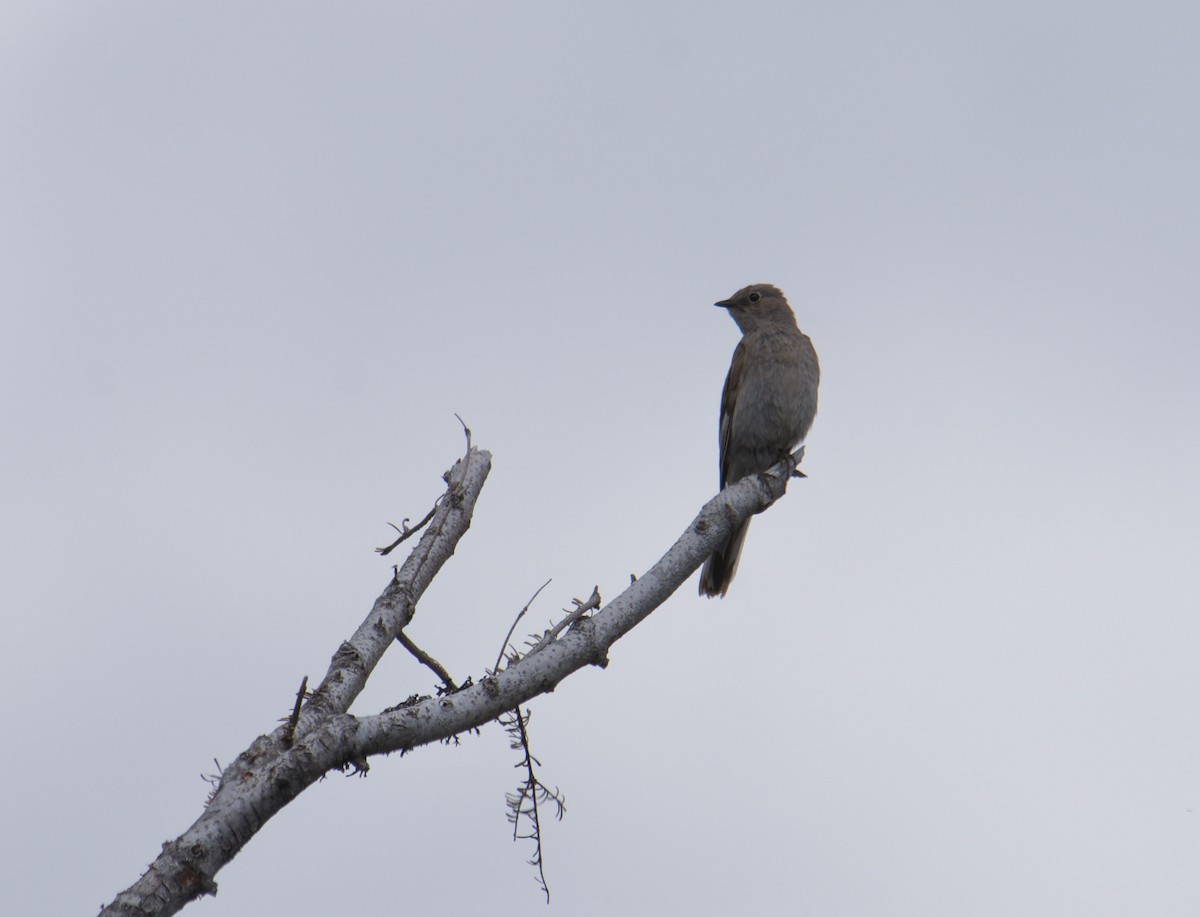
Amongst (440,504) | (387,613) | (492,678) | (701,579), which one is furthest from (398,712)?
(701,579)

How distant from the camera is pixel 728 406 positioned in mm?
11383

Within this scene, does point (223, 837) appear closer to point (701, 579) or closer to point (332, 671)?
point (332, 671)

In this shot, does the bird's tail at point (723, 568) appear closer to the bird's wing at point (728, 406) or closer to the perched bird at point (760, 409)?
the perched bird at point (760, 409)

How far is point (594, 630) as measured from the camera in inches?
203

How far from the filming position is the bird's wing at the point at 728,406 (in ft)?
36.9

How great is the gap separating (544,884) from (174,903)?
5.28 ft

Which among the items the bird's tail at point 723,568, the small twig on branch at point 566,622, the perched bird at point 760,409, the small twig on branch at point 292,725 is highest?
the perched bird at point 760,409

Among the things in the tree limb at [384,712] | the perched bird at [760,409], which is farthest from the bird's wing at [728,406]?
the tree limb at [384,712]

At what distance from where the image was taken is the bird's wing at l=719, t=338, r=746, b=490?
11258 mm

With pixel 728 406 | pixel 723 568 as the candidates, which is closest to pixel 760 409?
pixel 728 406

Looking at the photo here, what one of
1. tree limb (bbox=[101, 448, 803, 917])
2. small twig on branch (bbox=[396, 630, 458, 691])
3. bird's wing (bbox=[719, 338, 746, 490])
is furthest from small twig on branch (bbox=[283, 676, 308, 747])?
bird's wing (bbox=[719, 338, 746, 490])

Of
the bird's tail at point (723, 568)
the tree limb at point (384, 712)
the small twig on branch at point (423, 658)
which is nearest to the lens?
the tree limb at point (384, 712)

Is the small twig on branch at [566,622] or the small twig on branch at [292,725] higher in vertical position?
the small twig on branch at [566,622]

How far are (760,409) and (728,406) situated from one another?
58 cm
